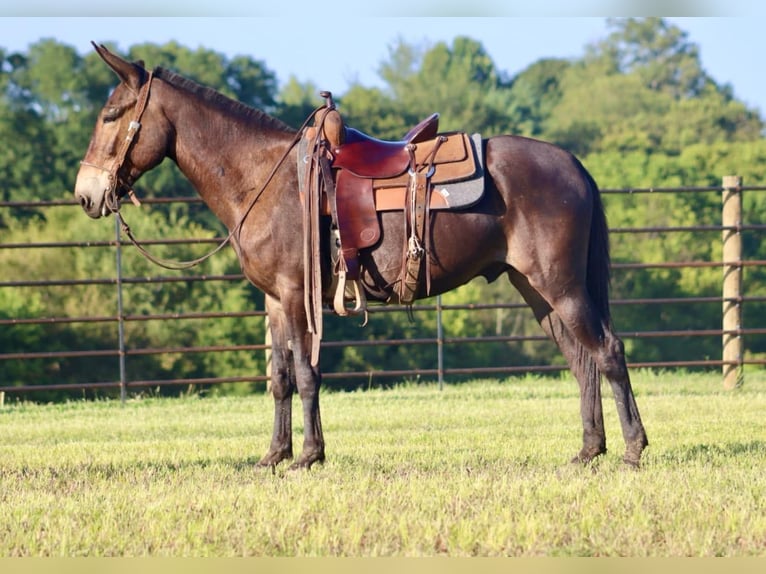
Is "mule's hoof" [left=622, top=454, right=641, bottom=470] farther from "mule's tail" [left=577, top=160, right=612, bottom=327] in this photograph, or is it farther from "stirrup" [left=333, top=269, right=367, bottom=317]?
"stirrup" [left=333, top=269, right=367, bottom=317]

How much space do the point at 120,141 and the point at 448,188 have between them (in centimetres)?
195

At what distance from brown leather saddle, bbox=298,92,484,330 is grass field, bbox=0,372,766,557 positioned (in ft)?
3.79

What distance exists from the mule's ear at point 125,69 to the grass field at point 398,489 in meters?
2.28

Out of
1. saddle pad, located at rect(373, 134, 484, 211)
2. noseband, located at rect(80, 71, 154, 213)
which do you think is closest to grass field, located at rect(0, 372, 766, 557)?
saddle pad, located at rect(373, 134, 484, 211)

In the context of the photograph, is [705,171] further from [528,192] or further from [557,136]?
[528,192]

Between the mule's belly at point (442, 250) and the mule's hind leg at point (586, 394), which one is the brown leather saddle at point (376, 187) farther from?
the mule's hind leg at point (586, 394)

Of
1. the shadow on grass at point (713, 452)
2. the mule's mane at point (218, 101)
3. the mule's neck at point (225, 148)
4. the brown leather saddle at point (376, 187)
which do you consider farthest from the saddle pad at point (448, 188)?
the shadow on grass at point (713, 452)

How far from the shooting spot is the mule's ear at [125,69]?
6.64m

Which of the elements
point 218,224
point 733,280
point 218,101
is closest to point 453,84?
point 218,224

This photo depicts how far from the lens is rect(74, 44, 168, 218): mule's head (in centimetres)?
665

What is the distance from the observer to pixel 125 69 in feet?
21.9

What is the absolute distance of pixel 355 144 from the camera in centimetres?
659

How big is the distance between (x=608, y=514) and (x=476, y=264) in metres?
1.93

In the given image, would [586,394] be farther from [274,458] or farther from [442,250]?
[274,458]
